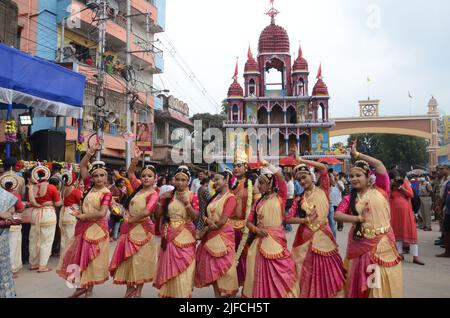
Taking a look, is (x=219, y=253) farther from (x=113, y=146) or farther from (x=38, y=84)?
(x=113, y=146)

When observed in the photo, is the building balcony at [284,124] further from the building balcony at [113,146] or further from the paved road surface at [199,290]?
the paved road surface at [199,290]

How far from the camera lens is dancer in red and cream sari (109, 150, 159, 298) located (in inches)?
180

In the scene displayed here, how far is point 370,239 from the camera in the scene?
3.66 m

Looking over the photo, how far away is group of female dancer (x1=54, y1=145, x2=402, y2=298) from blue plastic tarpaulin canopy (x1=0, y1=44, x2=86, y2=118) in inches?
223

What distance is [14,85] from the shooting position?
9391 mm

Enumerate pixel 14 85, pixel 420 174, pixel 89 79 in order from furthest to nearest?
1. pixel 89 79
2. pixel 420 174
3. pixel 14 85

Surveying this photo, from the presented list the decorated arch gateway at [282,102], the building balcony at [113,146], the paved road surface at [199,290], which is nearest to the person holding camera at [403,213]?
the paved road surface at [199,290]

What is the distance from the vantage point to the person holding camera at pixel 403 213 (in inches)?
278

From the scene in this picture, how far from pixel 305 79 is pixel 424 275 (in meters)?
26.7

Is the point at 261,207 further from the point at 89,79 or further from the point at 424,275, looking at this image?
the point at 89,79

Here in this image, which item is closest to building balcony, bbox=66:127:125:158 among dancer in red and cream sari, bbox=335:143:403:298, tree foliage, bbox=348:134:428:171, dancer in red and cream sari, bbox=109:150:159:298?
dancer in red and cream sari, bbox=109:150:159:298

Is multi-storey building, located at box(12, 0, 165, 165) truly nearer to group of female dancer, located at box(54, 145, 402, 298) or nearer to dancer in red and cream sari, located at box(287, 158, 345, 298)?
group of female dancer, located at box(54, 145, 402, 298)
